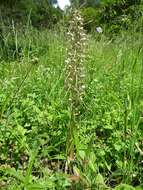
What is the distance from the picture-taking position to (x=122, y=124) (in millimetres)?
2709

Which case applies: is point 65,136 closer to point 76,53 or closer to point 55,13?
point 76,53

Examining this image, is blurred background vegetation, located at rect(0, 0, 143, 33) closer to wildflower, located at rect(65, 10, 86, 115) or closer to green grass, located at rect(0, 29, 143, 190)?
wildflower, located at rect(65, 10, 86, 115)

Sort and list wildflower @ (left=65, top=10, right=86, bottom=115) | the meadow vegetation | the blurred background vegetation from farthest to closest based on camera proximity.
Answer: the blurred background vegetation, wildflower @ (left=65, top=10, right=86, bottom=115), the meadow vegetation

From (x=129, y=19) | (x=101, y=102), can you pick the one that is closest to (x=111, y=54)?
(x=129, y=19)

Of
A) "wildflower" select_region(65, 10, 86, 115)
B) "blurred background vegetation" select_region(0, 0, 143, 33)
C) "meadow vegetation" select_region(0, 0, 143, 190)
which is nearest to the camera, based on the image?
"meadow vegetation" select_region(0, 0, 143, 190)

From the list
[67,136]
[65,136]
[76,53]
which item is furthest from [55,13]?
[67,136]

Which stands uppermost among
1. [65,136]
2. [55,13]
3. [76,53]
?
[55,13]

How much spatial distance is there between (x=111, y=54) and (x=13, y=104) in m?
2.56

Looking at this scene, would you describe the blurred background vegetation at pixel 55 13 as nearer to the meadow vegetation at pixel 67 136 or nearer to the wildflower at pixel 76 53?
the wildflower at pixel 76 53

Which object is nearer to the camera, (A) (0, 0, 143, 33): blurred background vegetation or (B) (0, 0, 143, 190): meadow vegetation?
(B) (0, 0, 143, 190): meadow vegetation

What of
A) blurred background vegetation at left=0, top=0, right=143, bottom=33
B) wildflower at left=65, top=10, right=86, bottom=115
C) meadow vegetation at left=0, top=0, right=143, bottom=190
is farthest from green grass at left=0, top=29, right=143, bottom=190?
blurred background vegetation at left=0, top=0, right=143, bottom=33

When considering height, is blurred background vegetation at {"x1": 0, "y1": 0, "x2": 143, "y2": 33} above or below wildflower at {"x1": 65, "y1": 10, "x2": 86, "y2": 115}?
above

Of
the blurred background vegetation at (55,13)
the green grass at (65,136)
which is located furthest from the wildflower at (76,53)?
the green grass at (65,136)

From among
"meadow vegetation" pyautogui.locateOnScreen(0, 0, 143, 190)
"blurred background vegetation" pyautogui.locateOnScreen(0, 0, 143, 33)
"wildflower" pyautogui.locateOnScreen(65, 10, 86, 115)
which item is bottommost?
"meadow vegetation" pyautogui.locateOnScreen(0, 0, 143, 190)
